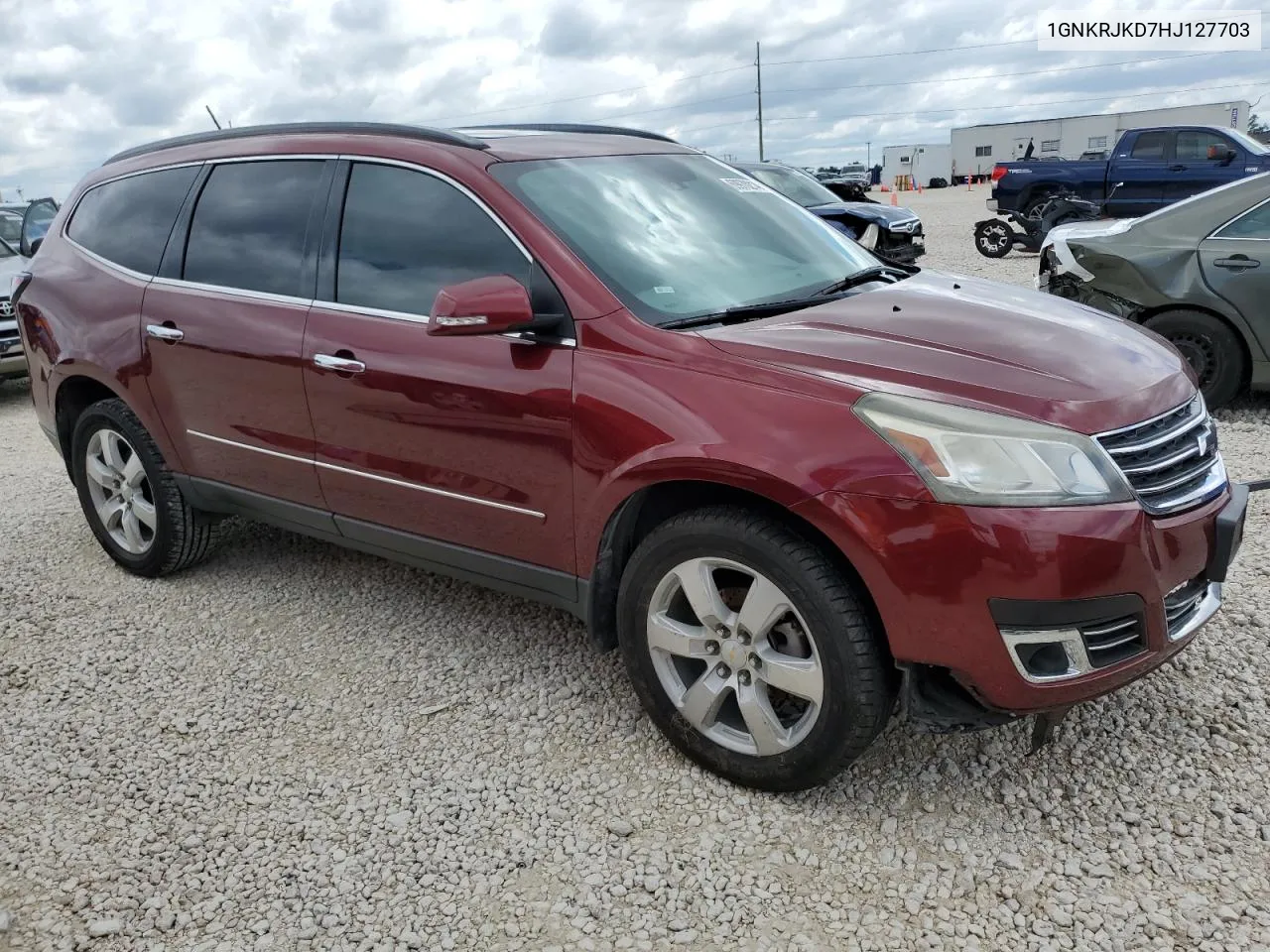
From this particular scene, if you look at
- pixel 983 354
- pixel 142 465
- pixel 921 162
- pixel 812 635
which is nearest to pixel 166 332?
pixel 142 465

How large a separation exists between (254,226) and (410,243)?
0.84 meters

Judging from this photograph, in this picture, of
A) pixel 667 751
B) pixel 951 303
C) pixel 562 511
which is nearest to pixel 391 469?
pixel 562 511

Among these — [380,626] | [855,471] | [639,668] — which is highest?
[855,471]

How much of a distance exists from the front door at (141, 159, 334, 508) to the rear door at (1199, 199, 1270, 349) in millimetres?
5107

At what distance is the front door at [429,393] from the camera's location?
299cm

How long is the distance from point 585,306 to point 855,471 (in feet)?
3.13

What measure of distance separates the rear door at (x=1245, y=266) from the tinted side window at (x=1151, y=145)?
10.7 metres

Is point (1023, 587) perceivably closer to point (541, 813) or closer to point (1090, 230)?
point (541, 813)

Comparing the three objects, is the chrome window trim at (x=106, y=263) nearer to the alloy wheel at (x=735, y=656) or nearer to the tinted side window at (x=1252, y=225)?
the alloy wheel at (x=735, y=656)

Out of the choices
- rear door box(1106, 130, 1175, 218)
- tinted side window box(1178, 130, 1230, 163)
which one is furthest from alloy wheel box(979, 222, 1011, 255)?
tinted side window box(1178, 130, 1230, 163)

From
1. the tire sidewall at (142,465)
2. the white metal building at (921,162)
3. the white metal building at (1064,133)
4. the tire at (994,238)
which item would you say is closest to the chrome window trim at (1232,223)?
the tire sidewall at (142,465)

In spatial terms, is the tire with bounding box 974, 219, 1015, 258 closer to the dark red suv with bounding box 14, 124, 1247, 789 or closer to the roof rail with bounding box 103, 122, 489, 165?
the dark red suv with bounding box 14, 124, 1247, 789

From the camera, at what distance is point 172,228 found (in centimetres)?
408

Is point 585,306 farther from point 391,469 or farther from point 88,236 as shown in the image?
point 88,236
